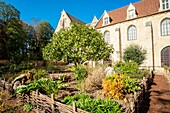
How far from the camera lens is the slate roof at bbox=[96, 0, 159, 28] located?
2454 cm

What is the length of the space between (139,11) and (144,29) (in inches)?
149

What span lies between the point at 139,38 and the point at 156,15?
4546 millimetres

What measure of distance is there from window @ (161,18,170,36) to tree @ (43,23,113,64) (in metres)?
14.4

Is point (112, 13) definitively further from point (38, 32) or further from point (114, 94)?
point (114, 94)

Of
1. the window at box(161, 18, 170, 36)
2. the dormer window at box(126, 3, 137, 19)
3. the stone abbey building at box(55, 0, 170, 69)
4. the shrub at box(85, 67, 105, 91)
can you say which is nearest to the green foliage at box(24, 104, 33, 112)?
the shrub at box(85, 67, 105, 91)

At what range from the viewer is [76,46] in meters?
12.8

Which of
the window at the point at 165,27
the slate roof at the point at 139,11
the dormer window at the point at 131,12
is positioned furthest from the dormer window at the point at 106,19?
the window at the point at 165,27

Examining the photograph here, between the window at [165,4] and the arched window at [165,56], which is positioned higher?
the window at [165,4]

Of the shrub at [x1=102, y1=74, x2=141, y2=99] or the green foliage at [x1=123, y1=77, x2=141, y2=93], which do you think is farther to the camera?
the green foliage at [x1=123, y1=77, x2=141, y2=93]

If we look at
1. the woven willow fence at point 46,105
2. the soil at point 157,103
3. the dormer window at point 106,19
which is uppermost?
the dormer window at point 106,19

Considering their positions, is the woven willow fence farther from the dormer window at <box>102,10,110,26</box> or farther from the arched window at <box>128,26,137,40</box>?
the dormer window at <box>102,10,110,26</box>

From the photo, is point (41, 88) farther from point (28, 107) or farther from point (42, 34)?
point (42, 34)

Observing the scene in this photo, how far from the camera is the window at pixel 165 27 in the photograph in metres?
22.5

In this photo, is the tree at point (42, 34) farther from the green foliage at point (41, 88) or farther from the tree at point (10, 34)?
the green foliage at point (41, 88)
